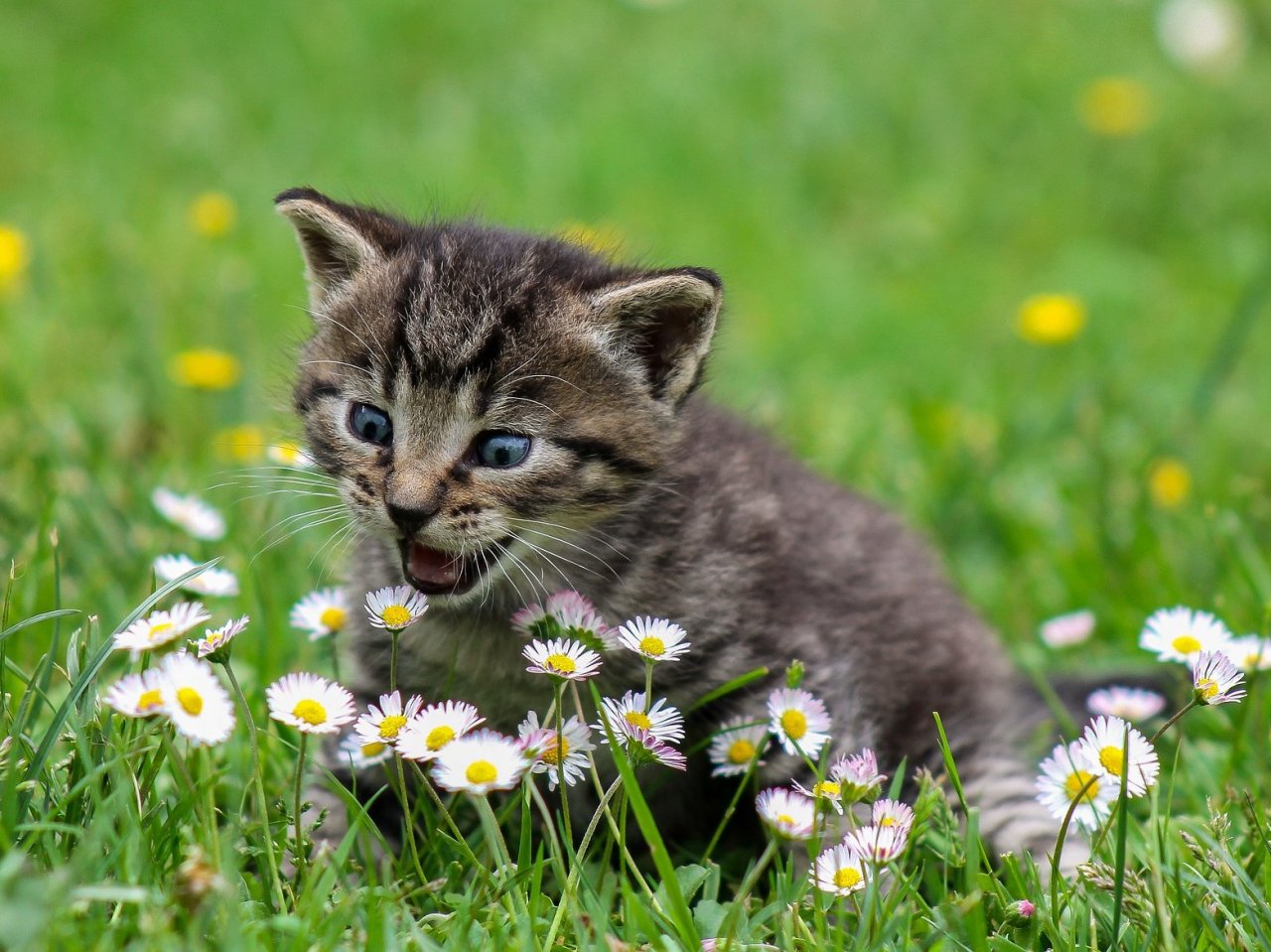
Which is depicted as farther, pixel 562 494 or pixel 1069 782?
pixel 562 494

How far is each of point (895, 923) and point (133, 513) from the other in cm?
306

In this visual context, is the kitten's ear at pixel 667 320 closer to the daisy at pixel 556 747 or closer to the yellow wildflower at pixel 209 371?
the daisy at pixel 556 747

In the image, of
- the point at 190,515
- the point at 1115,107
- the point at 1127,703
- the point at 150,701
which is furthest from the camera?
the point at 1115,107

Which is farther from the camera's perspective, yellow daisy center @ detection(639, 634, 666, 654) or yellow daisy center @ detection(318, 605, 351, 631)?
yellow daisy center @ detection(318, 605, 351, 631)

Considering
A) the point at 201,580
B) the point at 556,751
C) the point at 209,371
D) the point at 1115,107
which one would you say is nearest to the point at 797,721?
the point at 556,751

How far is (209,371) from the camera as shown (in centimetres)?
530

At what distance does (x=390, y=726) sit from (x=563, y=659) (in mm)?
364

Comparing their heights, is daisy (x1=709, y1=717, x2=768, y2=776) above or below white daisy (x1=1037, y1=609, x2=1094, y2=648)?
below

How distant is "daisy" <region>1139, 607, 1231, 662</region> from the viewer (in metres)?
3.00

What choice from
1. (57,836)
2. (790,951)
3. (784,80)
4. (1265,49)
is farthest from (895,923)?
(1265,49)

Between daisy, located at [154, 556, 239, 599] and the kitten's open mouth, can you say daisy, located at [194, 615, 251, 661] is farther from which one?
the kitten's open mouth

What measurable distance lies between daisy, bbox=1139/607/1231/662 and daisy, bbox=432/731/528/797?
4.79ft

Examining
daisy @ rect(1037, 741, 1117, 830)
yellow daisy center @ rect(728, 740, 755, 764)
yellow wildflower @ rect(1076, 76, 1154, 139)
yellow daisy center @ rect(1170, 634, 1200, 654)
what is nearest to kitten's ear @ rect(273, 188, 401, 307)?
yellow daisy center @ rect(728, 740, 755, 764)

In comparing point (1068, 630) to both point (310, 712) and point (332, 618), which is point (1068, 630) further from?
point (310, 712)
